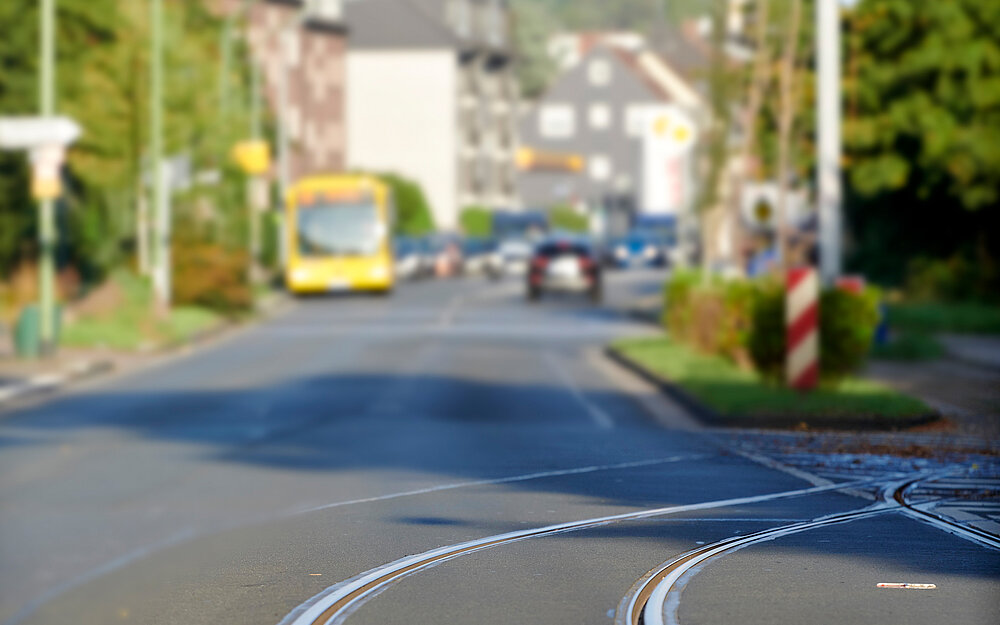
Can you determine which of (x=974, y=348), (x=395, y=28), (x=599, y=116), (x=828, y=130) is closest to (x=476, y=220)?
(x=395, y=28)

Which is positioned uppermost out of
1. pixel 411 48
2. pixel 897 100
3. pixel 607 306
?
pixel 411 48

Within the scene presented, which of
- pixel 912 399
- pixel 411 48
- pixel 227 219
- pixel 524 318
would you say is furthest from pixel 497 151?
pixel 912 399

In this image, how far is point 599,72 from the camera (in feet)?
411

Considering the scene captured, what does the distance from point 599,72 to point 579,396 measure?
351ft

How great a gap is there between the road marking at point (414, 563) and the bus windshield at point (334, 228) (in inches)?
1428

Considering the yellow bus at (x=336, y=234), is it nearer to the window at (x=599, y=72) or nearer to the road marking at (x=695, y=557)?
the road marking at (x=695, y=557)

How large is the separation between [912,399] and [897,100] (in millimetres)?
20228

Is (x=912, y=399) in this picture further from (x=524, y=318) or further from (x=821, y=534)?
(x=524, y=318)

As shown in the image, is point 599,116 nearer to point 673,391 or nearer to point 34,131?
point 34,131

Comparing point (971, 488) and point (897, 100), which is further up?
point (897, 100)

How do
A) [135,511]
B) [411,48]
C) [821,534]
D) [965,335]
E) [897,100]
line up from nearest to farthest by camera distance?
1. [821,534]
2. [135,511]
3. [965,335]
4. [897,100]
5. [411,48]

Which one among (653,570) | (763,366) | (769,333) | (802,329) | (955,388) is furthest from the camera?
(955,388)

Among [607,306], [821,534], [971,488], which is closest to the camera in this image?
[821,534]

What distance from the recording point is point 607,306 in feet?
149
